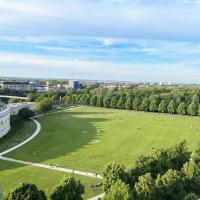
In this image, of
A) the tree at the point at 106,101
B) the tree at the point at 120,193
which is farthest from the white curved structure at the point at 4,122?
the tree at the point at 106,101

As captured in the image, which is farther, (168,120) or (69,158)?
(168,120)

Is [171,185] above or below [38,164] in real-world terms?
above

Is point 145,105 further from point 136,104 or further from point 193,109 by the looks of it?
point 193,109

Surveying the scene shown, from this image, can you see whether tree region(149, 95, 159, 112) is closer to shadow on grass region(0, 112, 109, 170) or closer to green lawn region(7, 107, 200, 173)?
green lawn region(7, 107, 200, 173)

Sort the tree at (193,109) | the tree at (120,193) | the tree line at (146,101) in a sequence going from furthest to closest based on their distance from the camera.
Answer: the tree line at (146,101), the tree at (193,109), the tree at (120,193)

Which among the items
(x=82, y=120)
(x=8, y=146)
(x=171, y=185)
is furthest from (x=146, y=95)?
(x=171, y=185)

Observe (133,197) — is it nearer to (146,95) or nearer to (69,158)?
(69,158)

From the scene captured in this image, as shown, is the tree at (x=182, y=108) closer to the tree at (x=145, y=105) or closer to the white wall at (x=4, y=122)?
the tree at (x=145, y=105)

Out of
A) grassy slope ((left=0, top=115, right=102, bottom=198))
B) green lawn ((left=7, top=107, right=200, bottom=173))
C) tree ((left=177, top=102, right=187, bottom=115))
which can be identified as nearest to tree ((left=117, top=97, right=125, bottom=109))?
tree ((left=177, top=102, right=187, bottom=115))
